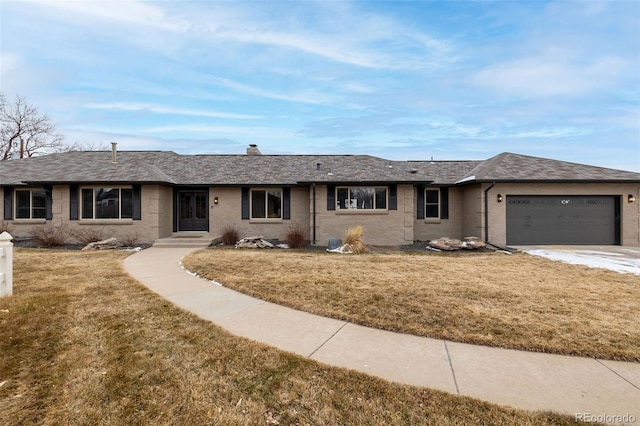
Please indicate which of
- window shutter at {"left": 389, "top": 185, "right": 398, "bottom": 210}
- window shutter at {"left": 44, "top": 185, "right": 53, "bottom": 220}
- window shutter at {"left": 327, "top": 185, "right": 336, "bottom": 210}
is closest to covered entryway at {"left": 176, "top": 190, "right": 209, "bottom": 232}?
window shutter at {"left": 44, "top": 185, "right": 53, "bottom": 220}

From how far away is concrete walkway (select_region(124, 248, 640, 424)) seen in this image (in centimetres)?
270

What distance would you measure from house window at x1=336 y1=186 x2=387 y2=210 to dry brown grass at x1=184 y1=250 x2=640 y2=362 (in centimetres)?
501

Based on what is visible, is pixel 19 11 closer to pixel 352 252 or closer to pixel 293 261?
pixel 293 261

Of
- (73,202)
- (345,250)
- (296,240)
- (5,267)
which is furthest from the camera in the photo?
(73,202)

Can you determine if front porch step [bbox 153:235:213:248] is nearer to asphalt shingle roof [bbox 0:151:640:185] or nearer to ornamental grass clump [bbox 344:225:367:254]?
asphalt shingle roof [bbox 0:151:640:185]

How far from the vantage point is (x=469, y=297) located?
5762 millimetres

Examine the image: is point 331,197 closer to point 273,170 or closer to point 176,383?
point 273,170

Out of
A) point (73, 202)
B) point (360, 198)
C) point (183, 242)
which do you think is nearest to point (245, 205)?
point (183, 242)

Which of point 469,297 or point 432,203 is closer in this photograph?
point 469,297

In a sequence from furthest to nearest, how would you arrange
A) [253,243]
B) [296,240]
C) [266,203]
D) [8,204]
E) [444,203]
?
[444,203] < [266,203] < [8,204] < [296,240] < [253,243]

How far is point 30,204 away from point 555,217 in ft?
83.3

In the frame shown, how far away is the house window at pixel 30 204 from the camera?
14.8m

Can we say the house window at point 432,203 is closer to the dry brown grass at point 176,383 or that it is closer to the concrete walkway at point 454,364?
the concrete walkway at point 454,364

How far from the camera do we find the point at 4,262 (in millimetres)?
5441
